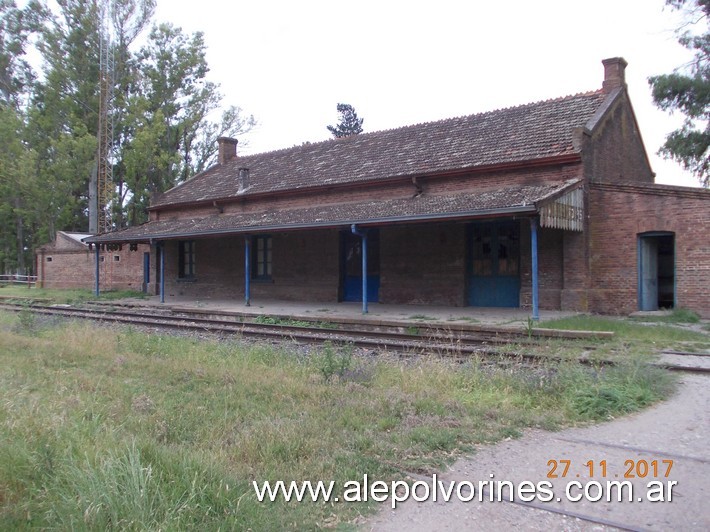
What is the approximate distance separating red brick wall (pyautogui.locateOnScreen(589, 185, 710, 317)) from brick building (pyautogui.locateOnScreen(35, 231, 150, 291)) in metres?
20.1

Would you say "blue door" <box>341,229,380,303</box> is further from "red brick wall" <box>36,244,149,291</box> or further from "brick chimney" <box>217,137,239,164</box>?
"red brick wall" <box>36,244,149,291</box>

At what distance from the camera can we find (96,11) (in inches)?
1506

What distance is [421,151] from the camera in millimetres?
19000

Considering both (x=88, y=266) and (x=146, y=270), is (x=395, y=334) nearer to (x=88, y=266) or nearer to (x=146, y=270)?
(x=146, y=270)

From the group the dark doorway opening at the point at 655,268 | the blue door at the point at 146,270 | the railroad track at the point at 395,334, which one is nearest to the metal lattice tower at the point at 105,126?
the blue door at the point at 146,270

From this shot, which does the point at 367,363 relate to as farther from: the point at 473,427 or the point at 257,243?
the point at 257,243

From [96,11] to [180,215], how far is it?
2210cm

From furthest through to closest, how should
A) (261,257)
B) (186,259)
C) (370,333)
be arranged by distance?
(186,259), (261,257), (370,333)

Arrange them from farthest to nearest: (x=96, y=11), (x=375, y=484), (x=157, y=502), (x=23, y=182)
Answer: (x=96, y=11) → (x=23, y=182) → (x=375, y=484) → (x=157, y=502)

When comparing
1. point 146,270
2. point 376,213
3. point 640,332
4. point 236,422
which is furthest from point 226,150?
point 236,422

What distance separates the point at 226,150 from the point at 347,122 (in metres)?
28.8

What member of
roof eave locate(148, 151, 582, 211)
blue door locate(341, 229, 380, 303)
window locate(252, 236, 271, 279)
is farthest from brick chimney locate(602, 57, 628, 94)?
window locate(252, 236, 271, 279)

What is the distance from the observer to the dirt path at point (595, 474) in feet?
10.8

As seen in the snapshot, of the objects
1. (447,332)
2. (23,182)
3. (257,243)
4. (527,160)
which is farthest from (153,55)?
(447,332)
